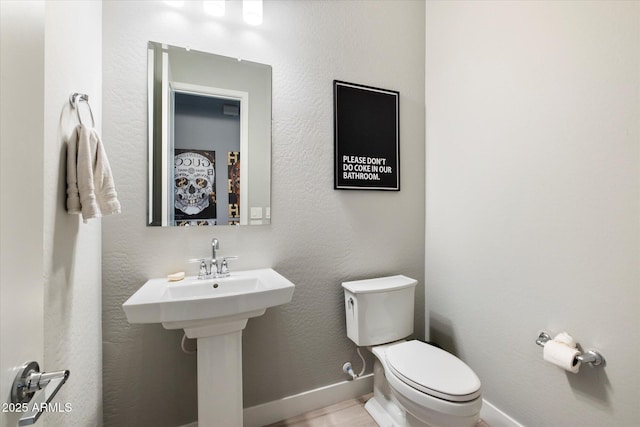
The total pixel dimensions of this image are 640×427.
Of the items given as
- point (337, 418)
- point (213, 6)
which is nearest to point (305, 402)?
point (337, 418)

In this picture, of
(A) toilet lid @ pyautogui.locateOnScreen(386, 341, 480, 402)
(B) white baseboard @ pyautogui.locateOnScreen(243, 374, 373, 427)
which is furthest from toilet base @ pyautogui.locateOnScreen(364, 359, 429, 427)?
(A) toilet lid @ pyautogui.locateOnScreen(386, 341, 480, 402)

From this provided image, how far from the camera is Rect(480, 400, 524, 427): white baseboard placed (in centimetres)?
144

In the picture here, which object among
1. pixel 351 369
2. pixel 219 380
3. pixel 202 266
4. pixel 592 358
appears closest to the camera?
pixel 592 358

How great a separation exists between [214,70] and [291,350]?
1.65m

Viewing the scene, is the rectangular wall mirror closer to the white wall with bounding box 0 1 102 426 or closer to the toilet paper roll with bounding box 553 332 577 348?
the white wall with bounding box 0 1 102 426

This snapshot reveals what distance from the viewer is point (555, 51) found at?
126 centimetres

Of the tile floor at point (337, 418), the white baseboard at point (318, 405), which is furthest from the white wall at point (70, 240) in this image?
the tile floor at point (337, 418)

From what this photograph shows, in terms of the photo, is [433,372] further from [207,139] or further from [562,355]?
[207,139]

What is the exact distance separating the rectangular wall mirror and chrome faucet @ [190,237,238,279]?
5.4 inches

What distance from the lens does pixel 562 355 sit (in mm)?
1133

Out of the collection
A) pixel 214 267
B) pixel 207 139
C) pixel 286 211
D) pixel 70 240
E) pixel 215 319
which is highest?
pixel 207 139

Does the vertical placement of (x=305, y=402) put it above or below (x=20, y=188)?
below

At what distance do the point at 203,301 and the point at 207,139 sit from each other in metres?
0.86

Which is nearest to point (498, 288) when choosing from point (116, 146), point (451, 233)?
point (451, 233)
